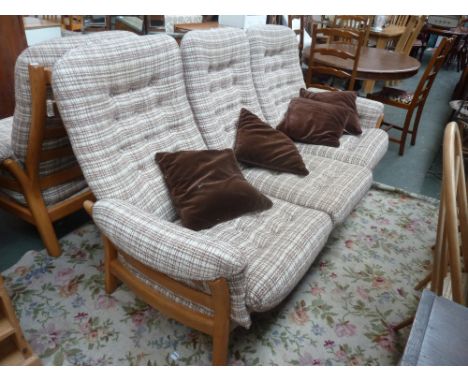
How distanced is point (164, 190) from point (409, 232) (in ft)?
4.79

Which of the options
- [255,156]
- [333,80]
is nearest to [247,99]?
[255,156]

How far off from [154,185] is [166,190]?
2.3 inches

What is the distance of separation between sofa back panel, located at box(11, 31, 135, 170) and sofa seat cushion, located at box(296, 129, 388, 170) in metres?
1.20

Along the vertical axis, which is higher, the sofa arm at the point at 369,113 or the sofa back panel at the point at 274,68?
the sofa back panel at the point at 274,68

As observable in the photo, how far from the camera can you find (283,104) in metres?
Result: 2.23

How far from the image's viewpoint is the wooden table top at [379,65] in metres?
2.64

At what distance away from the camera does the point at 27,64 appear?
123 cm

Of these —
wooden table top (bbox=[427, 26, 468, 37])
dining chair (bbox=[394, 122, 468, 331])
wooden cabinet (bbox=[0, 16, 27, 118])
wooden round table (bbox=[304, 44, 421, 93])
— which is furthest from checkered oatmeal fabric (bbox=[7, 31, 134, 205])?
wooden table top (bbox=[427, 26, 468, 37])

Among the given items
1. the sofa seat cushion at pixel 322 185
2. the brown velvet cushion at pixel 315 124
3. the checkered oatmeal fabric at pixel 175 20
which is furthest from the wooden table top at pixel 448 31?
the sofa seat cushion at pixel 322 185

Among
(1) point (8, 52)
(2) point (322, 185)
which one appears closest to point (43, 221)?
(2) point (322, 185)

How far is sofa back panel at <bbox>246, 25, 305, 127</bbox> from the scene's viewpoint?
199 cm

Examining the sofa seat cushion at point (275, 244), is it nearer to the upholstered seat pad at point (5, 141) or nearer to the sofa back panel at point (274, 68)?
the sofa back panel at point (274, 68)

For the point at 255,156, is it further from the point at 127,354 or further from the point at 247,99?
the point at 127,354

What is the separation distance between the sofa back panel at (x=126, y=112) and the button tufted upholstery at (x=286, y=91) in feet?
2.18
